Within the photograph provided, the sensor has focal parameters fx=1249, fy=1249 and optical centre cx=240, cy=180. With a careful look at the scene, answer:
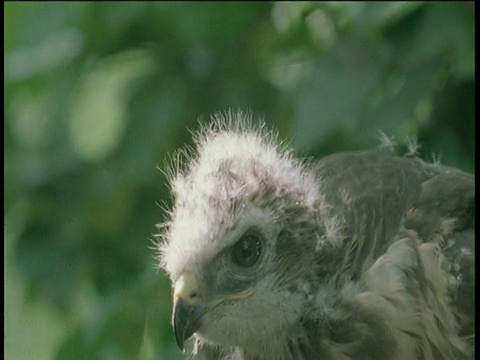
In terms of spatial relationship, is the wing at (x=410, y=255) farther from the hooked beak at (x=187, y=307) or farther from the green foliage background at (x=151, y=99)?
the hooked beak at (x=187, y=307)

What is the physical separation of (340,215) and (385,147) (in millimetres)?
425

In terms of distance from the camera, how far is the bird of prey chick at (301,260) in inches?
87.7

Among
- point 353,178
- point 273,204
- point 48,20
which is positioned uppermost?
point 48,20

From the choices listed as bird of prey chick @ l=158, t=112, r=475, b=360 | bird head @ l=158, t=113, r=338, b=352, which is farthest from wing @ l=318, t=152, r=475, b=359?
bird head @ l=158, t=113, r=338, b=352

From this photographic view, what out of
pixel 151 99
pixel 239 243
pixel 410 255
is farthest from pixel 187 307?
pixel 151 99

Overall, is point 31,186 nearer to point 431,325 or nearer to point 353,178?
point 353,178

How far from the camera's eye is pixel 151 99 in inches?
121

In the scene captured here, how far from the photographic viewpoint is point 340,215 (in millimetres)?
2475

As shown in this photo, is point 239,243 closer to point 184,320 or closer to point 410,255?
point 184,320

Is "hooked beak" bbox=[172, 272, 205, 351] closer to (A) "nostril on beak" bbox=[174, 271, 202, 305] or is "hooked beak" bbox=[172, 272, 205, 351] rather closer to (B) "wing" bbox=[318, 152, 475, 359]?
(A) "nostril on beak" bbox=[174, 271, 202, 305]

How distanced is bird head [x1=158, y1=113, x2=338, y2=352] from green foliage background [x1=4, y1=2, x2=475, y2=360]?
42 cm

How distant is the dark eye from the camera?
2.24m

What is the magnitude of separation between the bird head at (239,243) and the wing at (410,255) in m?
0.12

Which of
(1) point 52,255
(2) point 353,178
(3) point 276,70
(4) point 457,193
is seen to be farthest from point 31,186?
(4) point 457,193
